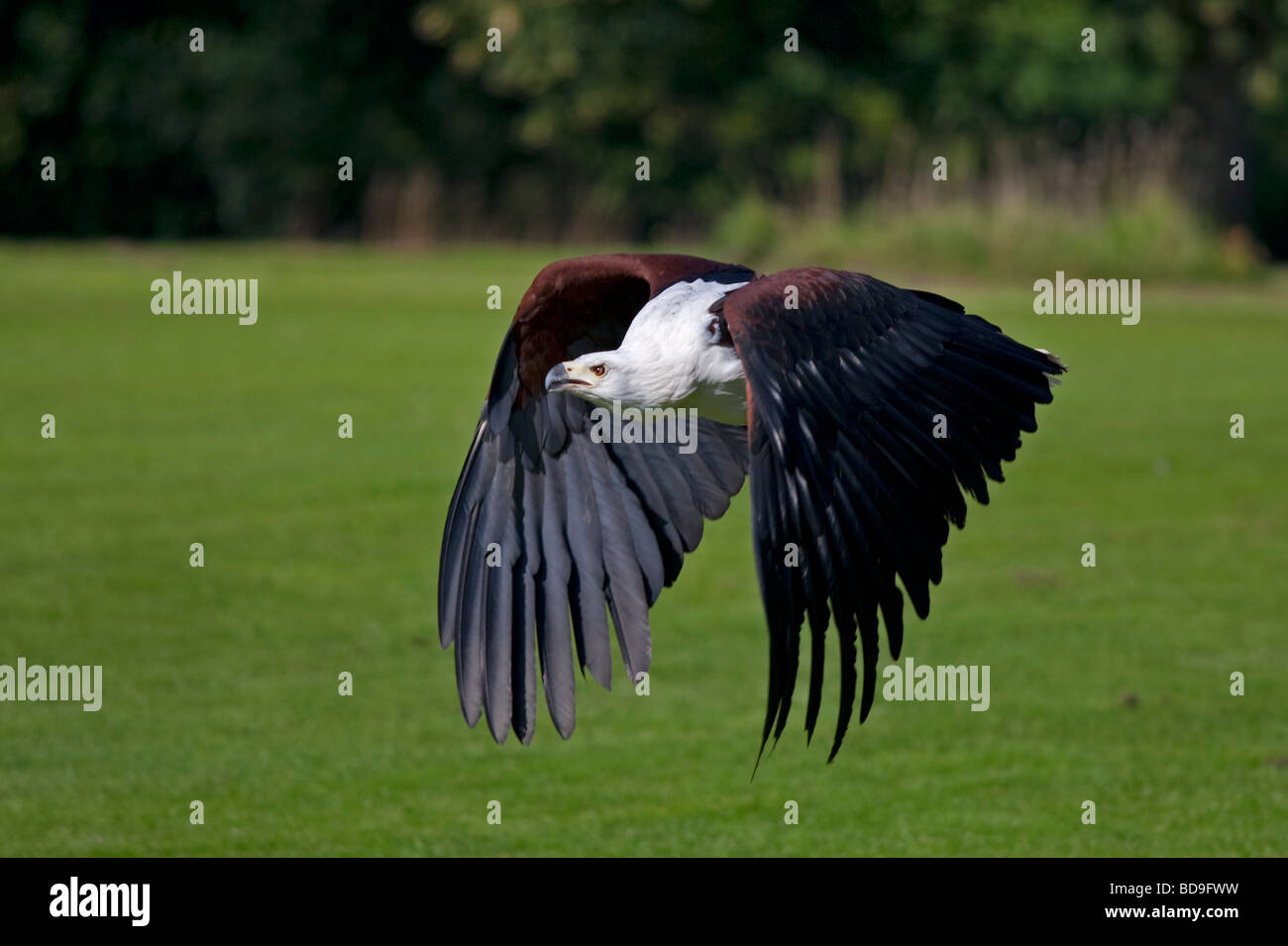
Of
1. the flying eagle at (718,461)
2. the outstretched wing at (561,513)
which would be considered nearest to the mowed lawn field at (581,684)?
the outstretched wing at (561,513)

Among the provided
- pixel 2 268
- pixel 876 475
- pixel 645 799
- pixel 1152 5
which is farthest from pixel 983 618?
pixel 1152 5

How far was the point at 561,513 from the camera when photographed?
692cm

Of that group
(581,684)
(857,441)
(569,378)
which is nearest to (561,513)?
(569,378)

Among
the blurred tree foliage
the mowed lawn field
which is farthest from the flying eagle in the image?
the blurred tree foliage

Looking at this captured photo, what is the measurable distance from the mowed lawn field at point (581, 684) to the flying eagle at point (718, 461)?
0.90m

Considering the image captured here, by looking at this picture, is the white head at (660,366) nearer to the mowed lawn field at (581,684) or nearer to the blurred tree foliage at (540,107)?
the mowed lawn field at (581,684)

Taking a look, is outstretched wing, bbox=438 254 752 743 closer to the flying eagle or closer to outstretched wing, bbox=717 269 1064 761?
the flying eagle

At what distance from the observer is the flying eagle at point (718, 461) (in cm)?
495

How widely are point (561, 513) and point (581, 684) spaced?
93.4 inches

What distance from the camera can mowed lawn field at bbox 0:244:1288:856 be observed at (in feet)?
23.4

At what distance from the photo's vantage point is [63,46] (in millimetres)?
42406

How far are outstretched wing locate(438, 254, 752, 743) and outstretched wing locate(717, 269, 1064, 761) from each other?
100 centimetres

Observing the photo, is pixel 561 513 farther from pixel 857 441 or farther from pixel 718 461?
pixel 857 441

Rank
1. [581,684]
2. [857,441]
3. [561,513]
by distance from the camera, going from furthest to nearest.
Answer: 1. [581,684]
2. [561,513]
3. [857,441]
